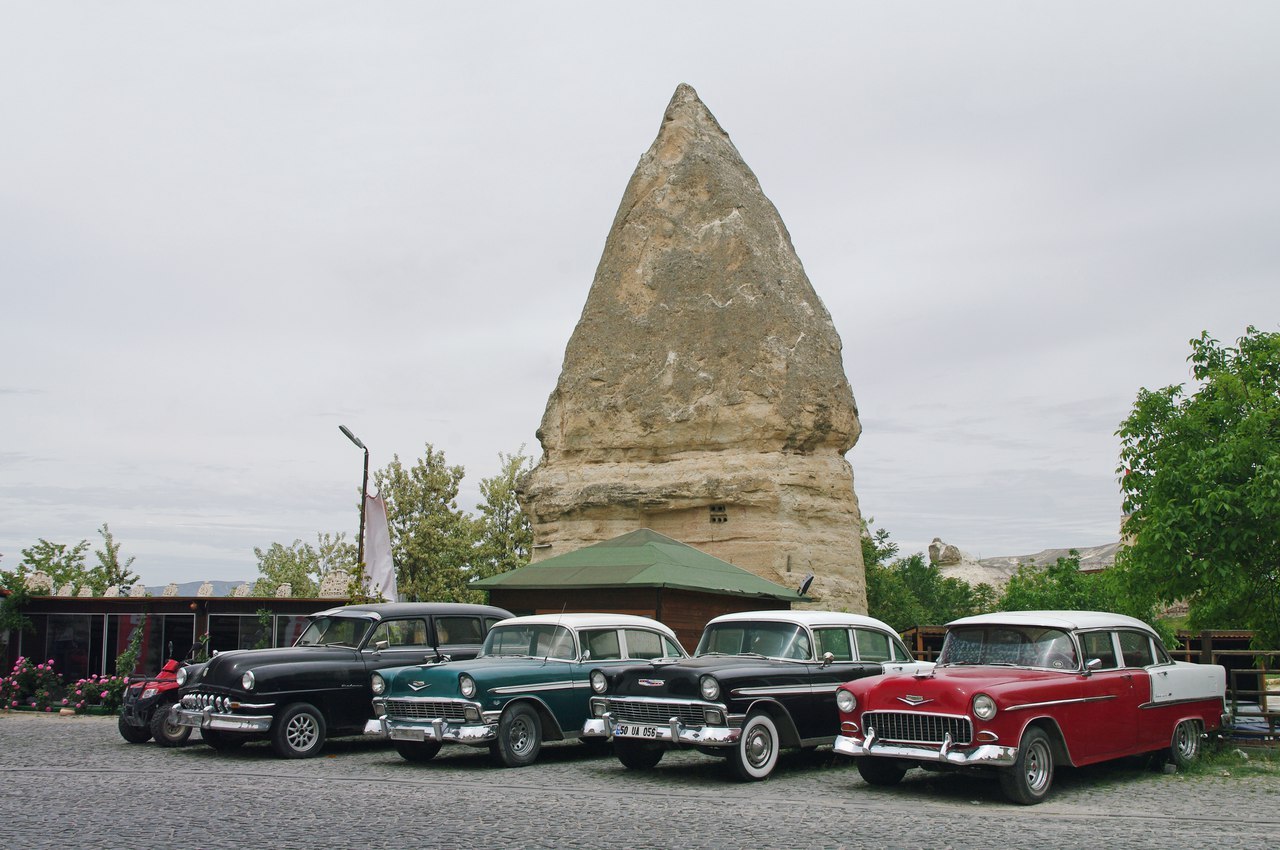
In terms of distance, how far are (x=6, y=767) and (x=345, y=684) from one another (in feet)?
13.1

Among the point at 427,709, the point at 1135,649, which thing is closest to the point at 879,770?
the point at 1135,649

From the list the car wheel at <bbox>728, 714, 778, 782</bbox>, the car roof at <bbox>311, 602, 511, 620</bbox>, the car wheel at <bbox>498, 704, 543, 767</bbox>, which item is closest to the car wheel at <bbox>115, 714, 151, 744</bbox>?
the car roof at <bbox>311, 602, 511, 620</bbox>

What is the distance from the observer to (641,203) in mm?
42094

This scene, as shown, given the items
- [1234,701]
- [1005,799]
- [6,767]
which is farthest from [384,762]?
[1234,701]

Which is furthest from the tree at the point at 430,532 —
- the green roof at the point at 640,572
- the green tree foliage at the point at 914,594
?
the green roof at the point at 640,572

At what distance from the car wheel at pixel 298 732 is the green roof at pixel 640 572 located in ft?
23.2

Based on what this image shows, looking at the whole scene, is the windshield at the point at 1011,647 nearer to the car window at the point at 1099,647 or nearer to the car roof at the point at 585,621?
the car window at the point at 1099,647

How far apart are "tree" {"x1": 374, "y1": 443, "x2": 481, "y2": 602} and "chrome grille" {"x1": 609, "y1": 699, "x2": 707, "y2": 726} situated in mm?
35484

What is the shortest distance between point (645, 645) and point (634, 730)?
239 cm

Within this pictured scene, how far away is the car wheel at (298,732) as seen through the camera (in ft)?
48.6

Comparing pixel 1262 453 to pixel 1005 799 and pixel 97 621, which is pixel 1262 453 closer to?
pixel 1005 799

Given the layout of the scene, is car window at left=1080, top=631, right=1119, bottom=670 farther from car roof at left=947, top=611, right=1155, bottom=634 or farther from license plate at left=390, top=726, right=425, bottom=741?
license plate at left=390, top=726, right=425, bottom=741

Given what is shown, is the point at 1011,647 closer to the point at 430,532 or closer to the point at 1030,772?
the point at 1030,772

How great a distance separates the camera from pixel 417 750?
48.3 ft
